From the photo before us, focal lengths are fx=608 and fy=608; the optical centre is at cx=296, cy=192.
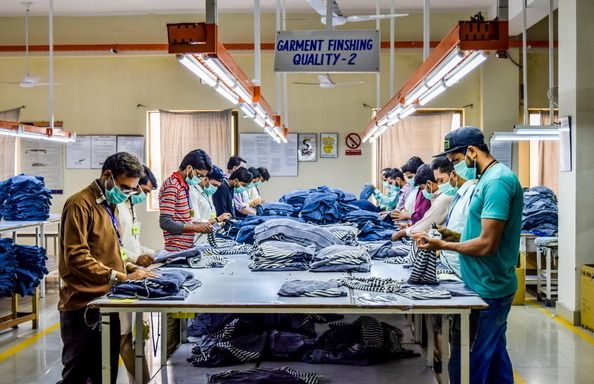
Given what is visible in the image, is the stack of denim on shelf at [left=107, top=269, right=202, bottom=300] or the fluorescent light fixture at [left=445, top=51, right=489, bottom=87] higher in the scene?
the fluorescent light fixture at [left=445, top=51, right=489, bottom=87]

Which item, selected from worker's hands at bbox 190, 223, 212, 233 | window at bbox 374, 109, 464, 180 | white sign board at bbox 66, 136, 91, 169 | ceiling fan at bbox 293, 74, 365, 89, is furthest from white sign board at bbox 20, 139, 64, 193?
worker's hands at bbox 190, 223, 212, 233

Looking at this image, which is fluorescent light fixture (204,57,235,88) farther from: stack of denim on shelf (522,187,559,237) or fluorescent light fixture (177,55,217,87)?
stack of denim on shelf (522,187,559,237)

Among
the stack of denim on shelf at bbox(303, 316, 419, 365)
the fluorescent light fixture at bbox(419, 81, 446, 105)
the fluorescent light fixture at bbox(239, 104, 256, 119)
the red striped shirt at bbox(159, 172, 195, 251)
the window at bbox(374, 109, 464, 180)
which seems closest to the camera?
the stack of denim on shelf at bbox(303, 316, 419, 365)

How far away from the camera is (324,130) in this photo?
35.5 feet

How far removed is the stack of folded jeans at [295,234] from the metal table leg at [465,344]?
154cm

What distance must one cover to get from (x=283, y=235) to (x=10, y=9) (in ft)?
27.0

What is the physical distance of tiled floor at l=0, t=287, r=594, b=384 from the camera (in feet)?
15.3

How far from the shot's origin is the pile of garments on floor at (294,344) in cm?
371

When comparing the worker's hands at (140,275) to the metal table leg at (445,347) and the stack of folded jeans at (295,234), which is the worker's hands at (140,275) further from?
the metal table leg at (445,347)

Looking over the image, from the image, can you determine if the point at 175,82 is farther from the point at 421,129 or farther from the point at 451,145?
the point at 451,145

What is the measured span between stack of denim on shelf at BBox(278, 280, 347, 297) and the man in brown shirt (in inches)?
28.7

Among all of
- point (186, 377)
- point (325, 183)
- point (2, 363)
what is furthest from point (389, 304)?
point (325, 183)

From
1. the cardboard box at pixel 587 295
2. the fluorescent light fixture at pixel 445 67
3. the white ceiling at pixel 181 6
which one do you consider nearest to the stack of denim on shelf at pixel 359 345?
the fluorescent light fixture at pixel 445 67

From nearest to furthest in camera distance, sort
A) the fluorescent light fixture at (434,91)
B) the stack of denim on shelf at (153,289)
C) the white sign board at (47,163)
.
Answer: the stack of denim on shelf at (153,289)
the fluorescent light fixture at (434,91)
the white sign board at (47,163)
